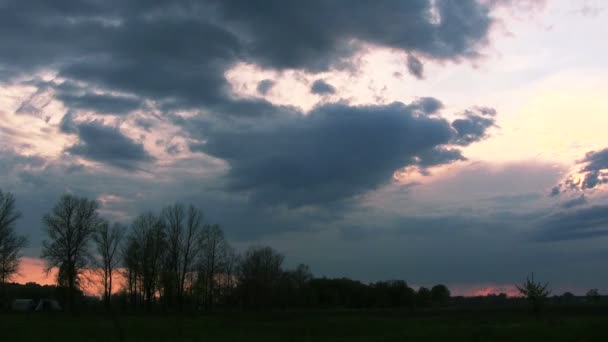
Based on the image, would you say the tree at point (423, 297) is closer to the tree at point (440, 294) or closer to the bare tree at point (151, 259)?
the tree at point (440, 294)

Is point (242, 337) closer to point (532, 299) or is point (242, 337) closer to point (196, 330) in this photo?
point (196, 330)

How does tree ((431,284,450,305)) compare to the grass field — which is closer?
the grass field

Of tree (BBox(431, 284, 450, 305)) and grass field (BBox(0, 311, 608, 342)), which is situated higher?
grass field (BBox(0, 311, 608, 342))

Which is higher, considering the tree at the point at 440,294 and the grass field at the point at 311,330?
the grass field at the point at 311,330

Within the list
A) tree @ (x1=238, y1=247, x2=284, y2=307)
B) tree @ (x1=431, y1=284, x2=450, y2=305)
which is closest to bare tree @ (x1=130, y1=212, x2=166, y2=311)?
→ tree @ (x1=238, y1=247, x2=284, y2=307)

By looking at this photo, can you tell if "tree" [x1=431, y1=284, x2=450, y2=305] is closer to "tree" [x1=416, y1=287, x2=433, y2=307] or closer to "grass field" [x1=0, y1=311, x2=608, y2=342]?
"tree" [x1=416, y1=287, x2=433, y2=307]

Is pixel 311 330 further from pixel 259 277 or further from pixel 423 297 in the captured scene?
pixel 423 297

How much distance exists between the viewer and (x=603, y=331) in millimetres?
39531

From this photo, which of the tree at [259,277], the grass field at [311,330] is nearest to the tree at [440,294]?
the tree at [259,277]

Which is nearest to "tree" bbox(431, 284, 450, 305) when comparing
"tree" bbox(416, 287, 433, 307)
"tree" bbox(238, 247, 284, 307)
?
"tree" bbox(416, 287, 433, 307)

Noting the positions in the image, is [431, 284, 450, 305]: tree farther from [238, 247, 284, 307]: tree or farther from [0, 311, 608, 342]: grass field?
[0, 311, 608, 342]: grass field

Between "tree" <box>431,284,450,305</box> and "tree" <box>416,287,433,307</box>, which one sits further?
"tree" <box>431,284,450,305</box>

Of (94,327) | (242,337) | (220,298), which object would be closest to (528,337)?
(242,337)

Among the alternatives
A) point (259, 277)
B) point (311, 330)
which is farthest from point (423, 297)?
point (311, 330)
